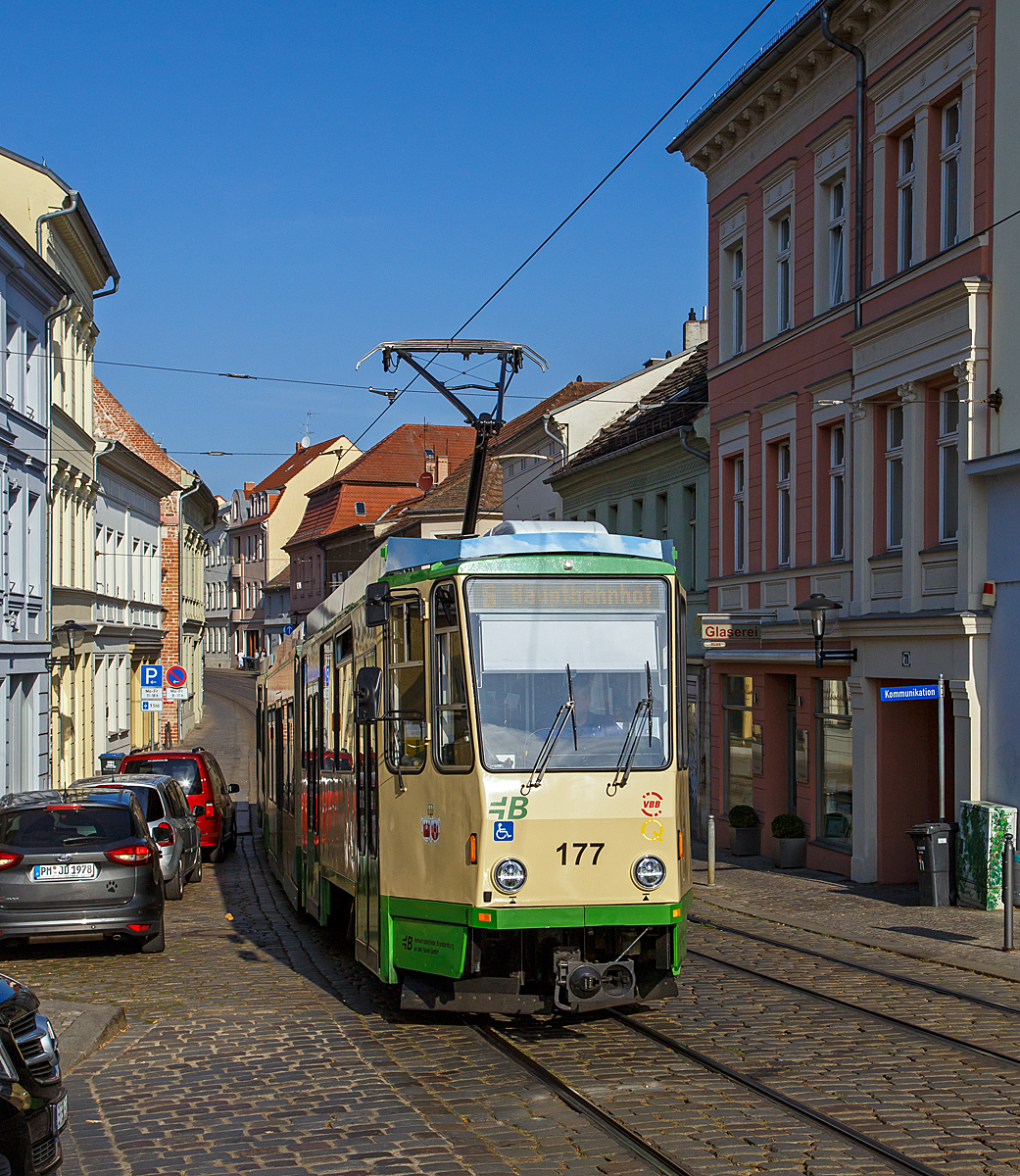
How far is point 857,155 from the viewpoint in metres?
20.3

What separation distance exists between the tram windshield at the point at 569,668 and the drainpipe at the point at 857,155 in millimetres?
11904

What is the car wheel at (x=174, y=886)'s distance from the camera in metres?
17.7

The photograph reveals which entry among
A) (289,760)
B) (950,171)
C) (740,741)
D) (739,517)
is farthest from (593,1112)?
(739,517)

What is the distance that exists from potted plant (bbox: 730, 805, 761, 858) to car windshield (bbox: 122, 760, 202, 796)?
880cm

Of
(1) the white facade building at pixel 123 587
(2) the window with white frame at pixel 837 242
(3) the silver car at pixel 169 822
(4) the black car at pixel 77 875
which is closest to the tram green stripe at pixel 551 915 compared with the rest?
(4) the black car at pixel 77 875

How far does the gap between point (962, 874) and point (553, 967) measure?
29.6 ft

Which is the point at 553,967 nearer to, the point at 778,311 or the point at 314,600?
the point at 778,311

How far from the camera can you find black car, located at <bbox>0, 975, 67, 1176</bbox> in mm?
5203

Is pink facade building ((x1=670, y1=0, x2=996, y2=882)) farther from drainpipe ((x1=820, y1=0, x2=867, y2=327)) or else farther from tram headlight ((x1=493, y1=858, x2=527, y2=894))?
tram headlight ((x1=493, y1=858, x2=527, y2=894))

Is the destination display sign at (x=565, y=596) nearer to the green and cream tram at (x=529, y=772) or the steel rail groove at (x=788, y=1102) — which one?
the green and cream tram at (x=529, y=772)

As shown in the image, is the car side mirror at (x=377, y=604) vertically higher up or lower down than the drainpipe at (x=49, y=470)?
lower down

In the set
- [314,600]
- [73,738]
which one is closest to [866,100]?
Answer: [73,738]

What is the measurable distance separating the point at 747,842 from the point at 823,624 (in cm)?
581

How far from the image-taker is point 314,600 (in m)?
84.6
